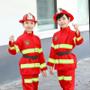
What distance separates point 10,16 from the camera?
8.09m

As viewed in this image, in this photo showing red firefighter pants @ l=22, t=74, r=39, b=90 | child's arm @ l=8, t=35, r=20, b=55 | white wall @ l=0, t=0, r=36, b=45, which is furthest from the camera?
white wall @ l=0, t=0, r=36, b=45

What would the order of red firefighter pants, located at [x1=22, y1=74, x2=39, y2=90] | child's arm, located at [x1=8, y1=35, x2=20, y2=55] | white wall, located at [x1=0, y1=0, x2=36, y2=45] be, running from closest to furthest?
child's arm, located at [x1=8, y1=35, x2=20, y2=55], red firefighter pants, located at [x1=22, y1=74, x2=39, y2=90], white wall, located at [x1=0, y1=0, x2=36, y2=45]

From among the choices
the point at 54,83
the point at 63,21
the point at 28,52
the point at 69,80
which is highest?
the point at 63,21

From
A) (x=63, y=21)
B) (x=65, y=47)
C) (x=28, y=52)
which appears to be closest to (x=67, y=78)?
(x=65, y=47)

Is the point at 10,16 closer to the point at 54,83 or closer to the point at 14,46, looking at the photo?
the point at 54,83

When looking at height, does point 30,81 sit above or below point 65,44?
below

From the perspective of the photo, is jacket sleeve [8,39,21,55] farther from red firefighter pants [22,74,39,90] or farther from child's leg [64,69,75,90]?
child's leg [64,69,75,90]

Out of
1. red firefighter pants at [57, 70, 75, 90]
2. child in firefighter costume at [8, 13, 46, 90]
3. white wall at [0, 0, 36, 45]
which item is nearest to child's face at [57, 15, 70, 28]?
child in firefighter costume at [8, 13, 46, 90]

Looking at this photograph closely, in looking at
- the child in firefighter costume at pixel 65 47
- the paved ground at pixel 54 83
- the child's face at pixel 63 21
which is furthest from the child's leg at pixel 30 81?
the paved ground at pixel 54 83

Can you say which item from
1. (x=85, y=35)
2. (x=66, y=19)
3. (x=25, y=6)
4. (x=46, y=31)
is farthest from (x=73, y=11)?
(x=66, y=19)

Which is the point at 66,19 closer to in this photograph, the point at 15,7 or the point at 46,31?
the point at 15,7

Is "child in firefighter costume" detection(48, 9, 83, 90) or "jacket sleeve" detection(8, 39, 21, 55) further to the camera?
"child in firefighter costume" detection(48, 9, 83, 90)

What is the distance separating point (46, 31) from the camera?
9398 mm

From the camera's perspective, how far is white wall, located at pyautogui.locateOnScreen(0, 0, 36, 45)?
7.87m
